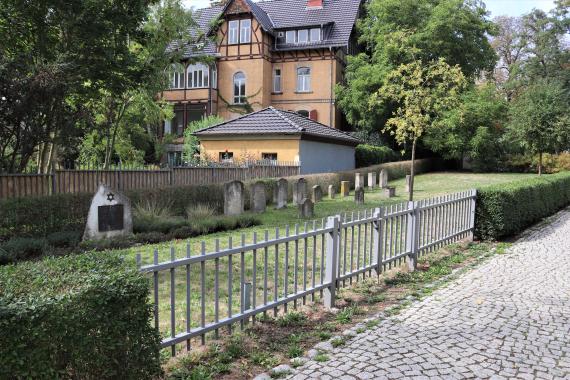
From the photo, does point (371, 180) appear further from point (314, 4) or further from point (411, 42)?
point (314, 4)

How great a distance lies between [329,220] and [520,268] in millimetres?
4381

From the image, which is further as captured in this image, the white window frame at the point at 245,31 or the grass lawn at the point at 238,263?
the white window frame at the point at 245,31

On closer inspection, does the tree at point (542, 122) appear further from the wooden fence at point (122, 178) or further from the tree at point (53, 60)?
the tree at point (53, 60)

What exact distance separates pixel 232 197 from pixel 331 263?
926 centimetres

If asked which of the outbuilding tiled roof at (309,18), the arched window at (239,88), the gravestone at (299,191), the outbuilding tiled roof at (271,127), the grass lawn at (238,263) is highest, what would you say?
the outbuilding tiled roof at (309,18)

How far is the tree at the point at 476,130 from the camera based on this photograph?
3341cm

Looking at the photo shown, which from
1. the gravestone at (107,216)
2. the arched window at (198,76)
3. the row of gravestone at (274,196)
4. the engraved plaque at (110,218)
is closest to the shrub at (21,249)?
the gravestone at (107,216)

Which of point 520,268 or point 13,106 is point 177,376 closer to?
point 520,268

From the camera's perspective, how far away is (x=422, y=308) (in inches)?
234

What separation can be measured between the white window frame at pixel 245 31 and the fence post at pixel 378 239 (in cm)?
3258

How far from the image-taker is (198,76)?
3838cm

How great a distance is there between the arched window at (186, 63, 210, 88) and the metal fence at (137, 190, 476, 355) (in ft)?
101

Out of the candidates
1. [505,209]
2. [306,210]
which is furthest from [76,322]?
[306,210]

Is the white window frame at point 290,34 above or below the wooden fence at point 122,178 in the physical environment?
above
